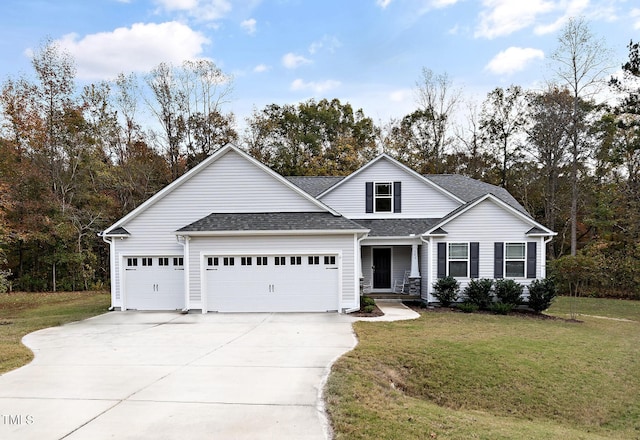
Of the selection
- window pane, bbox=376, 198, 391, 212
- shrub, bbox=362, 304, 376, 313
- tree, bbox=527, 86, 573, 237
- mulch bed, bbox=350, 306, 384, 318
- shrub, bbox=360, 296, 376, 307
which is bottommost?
mulch bed, bbox=350, 306, 384, 318

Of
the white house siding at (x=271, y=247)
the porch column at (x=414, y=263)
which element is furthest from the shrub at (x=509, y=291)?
the white house siding at (x=271, y=247)

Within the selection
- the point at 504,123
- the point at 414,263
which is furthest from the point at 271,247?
the point at 504,123

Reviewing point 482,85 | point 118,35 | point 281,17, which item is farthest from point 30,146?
A: point 482,85

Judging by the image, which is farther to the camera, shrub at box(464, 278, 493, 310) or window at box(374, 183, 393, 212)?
window at box(374, 183, 393, 212)

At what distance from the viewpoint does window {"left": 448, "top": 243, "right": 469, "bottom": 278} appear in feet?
52.2

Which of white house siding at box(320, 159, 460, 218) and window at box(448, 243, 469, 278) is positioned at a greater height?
white house siding at box(320, 159, 460, 218)

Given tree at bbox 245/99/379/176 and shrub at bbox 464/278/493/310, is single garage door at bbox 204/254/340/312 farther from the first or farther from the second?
tree at bbox 245/99/379/176

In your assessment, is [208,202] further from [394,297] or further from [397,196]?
[394,297]

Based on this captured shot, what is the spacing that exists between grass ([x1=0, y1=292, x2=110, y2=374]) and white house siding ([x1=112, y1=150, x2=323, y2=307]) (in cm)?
216

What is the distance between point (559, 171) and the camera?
98.5 ft

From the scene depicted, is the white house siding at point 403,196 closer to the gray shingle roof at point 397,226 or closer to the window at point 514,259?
the gray shingle roof at point 397,226

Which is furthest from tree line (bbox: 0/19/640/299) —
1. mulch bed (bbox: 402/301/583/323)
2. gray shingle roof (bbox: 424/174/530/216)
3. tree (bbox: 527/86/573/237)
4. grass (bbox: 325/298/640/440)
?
grass (bbox: 325/298/640/440)

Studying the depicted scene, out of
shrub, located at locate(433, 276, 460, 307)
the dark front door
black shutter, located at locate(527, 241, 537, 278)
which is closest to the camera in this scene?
shrub, located at locate(433, 276, 460, 307)

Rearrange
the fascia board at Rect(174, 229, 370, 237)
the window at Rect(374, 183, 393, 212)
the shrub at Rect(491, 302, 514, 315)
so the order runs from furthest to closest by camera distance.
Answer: the window at Rect(374, 183, 393, 212)
the shrub at Rect(491, 302, 514, 315)
the fascia board at Rect(174, 229, 370, 237)
